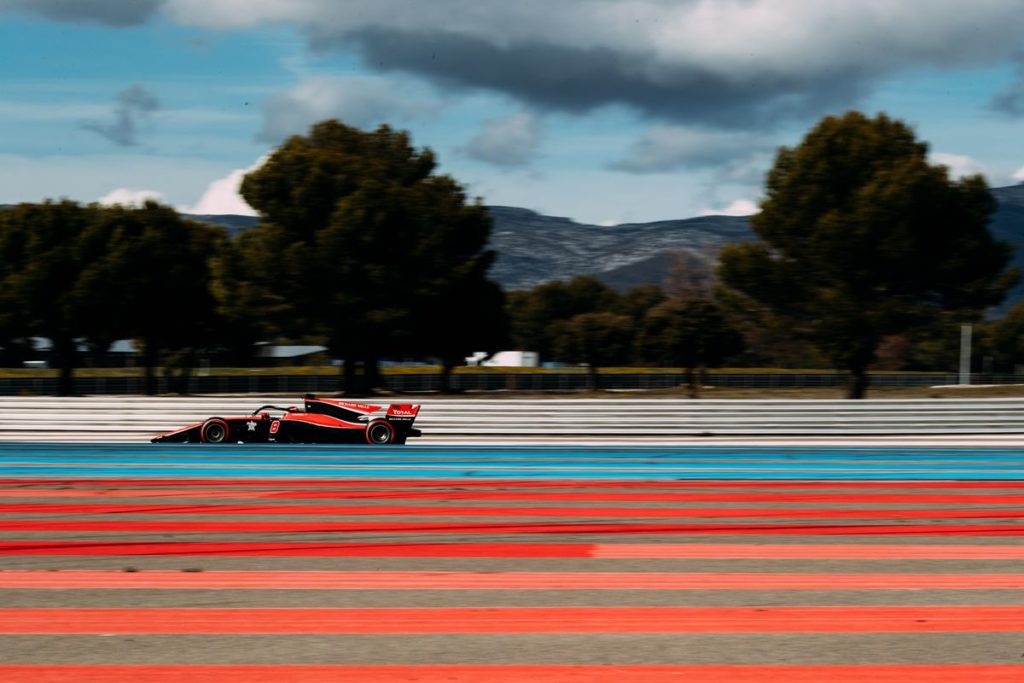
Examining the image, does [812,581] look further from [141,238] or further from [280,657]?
[141,238]

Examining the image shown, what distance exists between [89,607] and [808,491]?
780 centimetres

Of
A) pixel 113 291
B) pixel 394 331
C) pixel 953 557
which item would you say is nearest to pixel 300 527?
pixel 953 557

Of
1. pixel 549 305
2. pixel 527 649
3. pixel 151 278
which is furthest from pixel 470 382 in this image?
pixel 549 305

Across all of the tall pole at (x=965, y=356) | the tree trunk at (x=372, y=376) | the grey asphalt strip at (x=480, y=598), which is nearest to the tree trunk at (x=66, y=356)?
the tree trunk at (x=372, y=376)

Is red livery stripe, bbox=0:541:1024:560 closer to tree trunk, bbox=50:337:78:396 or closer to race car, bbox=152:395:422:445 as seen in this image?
race car, bbox=152:395:422:445

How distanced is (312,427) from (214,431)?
146 centimetres

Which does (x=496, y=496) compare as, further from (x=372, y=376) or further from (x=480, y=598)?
(x=372, y=376)

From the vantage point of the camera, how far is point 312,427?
17703mm

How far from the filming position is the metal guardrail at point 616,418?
1977cm

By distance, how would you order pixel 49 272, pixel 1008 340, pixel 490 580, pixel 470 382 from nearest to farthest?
pixel 490 580 → pixel 49 272 → pixel 470 382 → pixel 1008 340

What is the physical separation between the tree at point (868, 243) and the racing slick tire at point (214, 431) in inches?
608

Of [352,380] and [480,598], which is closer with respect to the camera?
[480,598]

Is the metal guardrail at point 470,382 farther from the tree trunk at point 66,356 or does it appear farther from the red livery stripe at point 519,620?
the red livery stripe at point 519,620

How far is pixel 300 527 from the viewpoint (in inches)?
361
